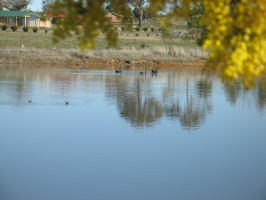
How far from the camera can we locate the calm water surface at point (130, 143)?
8844 mm

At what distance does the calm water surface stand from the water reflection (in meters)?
0.04

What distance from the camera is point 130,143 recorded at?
11.8 metres

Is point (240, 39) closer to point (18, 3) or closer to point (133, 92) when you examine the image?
point (133, 92)

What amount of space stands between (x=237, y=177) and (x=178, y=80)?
613 inches

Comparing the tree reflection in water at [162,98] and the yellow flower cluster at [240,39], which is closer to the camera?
the yellow flower cluster at [240,39]

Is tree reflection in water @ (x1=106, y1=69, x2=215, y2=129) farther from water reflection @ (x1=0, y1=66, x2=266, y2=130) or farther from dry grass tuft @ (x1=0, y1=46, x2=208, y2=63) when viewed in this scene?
dry grass tuft @ (x1=0, y1=46, x2=208, y2=63)

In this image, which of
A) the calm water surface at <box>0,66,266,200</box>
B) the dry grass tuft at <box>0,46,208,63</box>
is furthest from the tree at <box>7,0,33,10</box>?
the calm water surface at <box>0,66,266,200</box>

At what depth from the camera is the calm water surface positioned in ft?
29.0

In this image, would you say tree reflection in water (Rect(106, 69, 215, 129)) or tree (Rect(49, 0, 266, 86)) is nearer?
tree (Rect(49, 0, 266, 86))

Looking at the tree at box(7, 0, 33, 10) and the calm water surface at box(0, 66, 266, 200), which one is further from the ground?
the tree at box(7, 0, 33, 10)

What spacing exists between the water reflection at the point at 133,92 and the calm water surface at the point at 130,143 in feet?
0.13

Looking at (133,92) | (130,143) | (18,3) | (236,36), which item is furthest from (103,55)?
(18,3)

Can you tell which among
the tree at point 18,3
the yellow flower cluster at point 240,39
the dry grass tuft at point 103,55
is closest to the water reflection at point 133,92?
the dry grass tuft at point 103,55

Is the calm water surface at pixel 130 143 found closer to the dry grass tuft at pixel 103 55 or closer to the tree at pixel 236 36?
the tree at pixel 236 36
